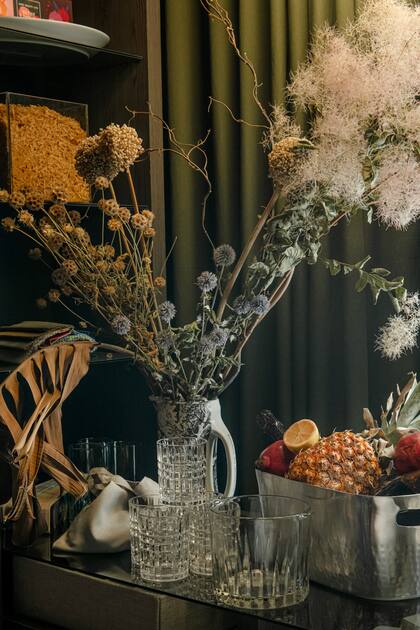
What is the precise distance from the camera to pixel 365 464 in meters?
1.25

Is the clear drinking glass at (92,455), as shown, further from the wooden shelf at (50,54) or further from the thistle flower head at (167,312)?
the wooden shelf at (50,54)

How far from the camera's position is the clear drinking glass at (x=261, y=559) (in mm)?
1156

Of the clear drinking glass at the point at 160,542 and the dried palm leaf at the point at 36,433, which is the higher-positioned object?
the dried palm leaf at the point at 36,433

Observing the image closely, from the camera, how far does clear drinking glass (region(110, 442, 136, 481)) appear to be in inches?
65.9

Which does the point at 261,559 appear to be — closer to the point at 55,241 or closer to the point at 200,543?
the point at 200,543

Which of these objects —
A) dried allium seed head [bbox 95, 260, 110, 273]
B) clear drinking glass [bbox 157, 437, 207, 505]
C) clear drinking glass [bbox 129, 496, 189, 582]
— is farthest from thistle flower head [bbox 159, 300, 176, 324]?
clear drinking glass [bbox 129, 496, 189, 582]

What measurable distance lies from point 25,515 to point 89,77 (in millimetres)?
1063

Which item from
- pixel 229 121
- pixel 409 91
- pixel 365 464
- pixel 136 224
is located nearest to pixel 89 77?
pixel 229 121

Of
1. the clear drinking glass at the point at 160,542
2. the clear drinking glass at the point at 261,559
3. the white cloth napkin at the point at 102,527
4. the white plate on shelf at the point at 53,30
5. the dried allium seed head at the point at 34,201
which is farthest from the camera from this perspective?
the white plate on shelf at the point at 53,30

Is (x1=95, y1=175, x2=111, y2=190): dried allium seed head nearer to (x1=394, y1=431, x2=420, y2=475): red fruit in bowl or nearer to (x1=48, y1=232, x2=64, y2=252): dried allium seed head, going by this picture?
(x1=48, y1=232, x2=64, y2=252): dried allium seed head

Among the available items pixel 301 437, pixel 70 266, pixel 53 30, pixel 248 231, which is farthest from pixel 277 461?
pixel 53 30

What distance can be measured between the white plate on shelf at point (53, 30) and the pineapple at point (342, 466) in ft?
3.28

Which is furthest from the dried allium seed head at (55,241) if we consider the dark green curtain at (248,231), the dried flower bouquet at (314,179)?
the dark green curtain at (248,231)

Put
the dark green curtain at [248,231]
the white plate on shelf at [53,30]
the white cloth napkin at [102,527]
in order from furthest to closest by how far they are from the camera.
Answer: the dark green curtain at [248,231], the white plate on shelf at [53,30], the white cloth napkin at [102,527]
